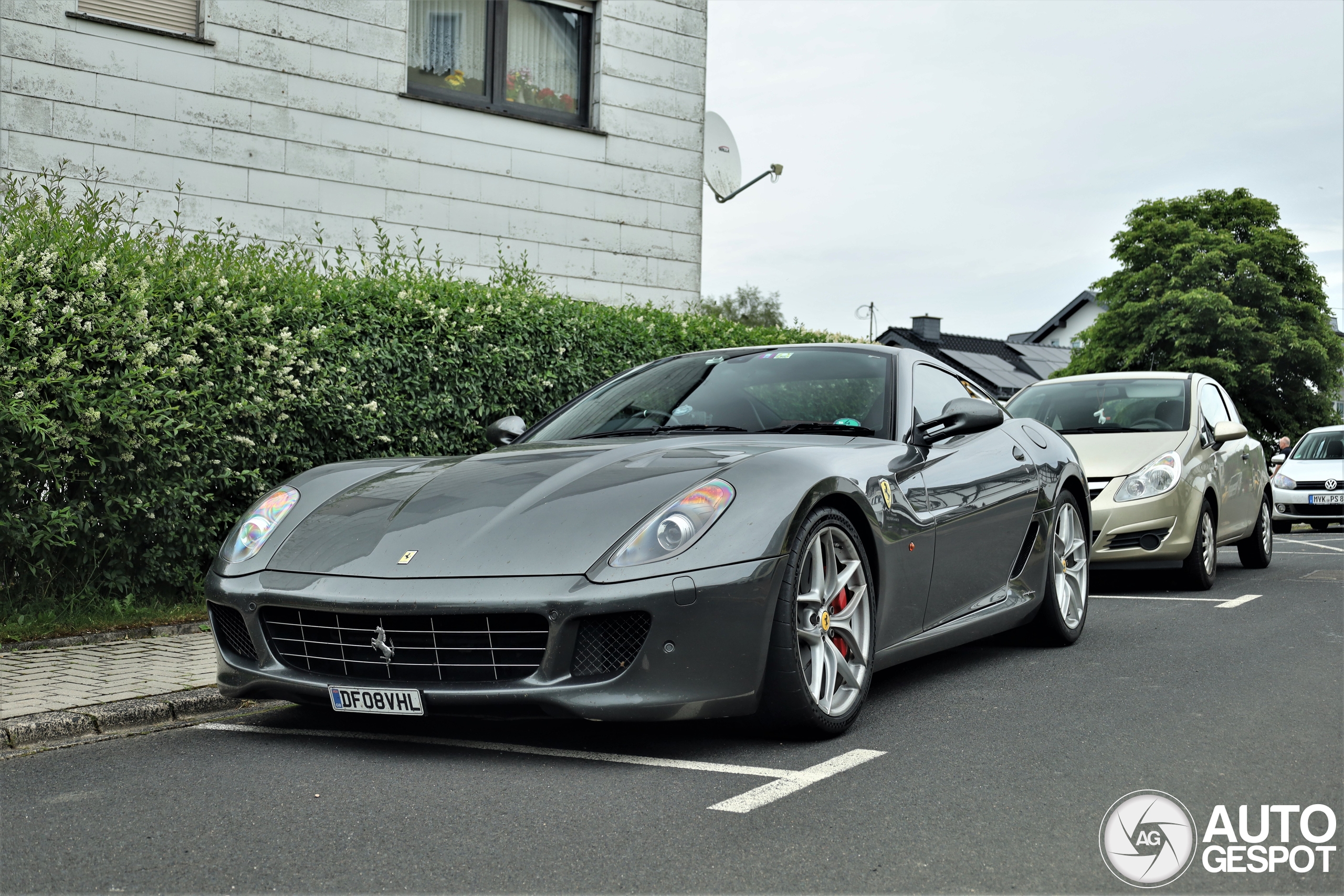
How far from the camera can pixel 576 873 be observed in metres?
2.98

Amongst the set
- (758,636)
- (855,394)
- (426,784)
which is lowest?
(426,784)

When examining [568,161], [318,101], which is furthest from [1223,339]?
[318,101]

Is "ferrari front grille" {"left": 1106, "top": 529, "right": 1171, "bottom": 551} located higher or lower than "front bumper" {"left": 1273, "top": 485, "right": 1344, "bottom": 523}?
higher

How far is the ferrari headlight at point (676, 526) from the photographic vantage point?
392 cm

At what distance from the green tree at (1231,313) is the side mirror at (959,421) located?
33.4 m

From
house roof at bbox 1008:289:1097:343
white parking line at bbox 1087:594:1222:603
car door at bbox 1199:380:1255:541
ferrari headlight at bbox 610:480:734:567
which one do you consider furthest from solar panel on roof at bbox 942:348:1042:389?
ferrari headlight at bbox 610:480:734:567

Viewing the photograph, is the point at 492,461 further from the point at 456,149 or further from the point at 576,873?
the point at 456,149

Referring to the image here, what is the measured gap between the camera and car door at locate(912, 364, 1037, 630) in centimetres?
516

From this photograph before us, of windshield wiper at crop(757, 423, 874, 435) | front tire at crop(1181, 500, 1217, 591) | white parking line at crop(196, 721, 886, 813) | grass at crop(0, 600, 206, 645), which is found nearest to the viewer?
white parking line at crop(196, 721, 886, 813)

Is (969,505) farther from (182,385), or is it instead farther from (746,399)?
(182,385)

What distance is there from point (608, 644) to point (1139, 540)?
620cm

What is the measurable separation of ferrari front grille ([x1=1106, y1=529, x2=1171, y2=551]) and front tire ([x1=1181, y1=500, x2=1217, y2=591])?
32cm

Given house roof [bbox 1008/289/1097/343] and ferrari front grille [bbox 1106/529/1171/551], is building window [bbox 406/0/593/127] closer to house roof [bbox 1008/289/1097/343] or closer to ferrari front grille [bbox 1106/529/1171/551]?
ferrari front grille [bbox 1106/529/1171/551]

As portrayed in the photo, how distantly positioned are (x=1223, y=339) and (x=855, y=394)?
1383 inches
